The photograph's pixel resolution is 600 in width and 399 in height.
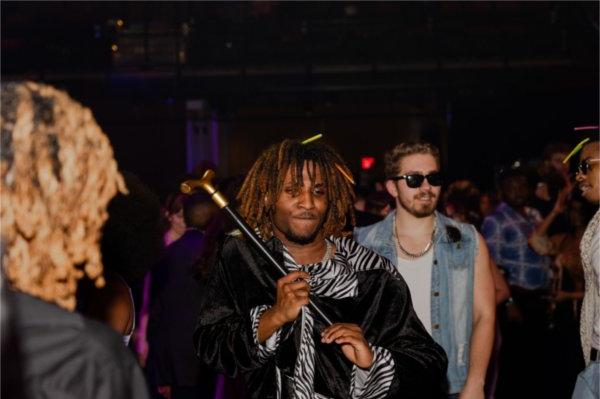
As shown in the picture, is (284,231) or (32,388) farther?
(284,231)

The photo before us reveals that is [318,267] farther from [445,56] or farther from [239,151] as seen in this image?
[239,151]

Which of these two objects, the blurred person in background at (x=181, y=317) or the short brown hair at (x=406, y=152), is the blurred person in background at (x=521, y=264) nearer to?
the blurred person in background at (x=181, y=317)

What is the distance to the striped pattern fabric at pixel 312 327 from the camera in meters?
3.62

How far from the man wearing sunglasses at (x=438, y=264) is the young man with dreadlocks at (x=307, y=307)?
115 cm

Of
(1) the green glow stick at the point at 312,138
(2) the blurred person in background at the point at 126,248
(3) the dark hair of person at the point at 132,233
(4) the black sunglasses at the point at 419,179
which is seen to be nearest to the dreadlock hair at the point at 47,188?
(2) the blurred person in background at the point at 126,248

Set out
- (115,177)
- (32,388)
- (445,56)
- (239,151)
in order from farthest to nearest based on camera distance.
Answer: (239,151) → (445,56) → (115,177) → (32,388)

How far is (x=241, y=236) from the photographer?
4.01 m

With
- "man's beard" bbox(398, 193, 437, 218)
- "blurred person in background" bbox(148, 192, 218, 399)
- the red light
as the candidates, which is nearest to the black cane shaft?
"man's beard" bbox(398, 193, 437, 218)

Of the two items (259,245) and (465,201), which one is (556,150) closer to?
(465,201)

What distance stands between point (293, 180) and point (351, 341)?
781 millimetres

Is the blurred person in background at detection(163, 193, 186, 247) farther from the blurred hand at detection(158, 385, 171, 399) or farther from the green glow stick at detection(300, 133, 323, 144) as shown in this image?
the green glow stick at detection(300, 133, 323, 144)

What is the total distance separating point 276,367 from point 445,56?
52.1ft

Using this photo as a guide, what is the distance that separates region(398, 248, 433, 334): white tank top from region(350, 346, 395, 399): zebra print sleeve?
4.79 feet

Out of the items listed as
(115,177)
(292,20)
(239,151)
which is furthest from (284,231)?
(239,151)
